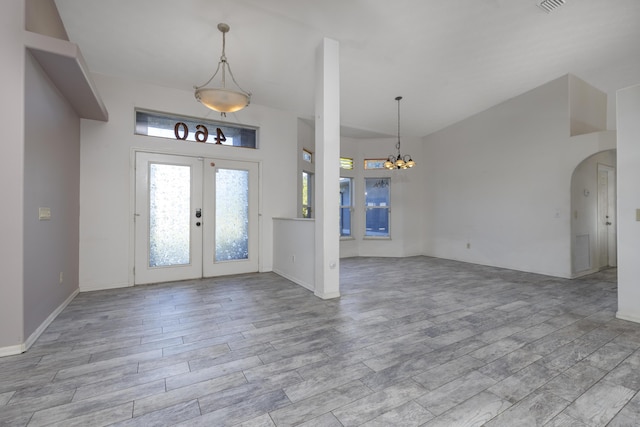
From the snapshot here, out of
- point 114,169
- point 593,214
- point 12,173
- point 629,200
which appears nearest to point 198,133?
point 114,169

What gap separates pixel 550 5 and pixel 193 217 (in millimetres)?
5934

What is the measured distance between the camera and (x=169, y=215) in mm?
4695

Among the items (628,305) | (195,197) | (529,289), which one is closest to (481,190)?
(529,289)

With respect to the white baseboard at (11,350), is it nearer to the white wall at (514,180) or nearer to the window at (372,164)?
the window at (372,164)

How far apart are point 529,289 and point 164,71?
6.55 metres

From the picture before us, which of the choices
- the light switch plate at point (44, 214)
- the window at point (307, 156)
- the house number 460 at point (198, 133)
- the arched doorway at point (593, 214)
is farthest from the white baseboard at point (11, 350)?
the arched doorway at point (593, 214)

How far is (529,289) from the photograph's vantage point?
4.22m

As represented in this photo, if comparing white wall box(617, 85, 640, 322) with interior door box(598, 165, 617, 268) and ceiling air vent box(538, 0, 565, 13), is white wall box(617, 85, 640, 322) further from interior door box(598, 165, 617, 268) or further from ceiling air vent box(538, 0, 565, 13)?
interior door box(598, 165, 617, 268)

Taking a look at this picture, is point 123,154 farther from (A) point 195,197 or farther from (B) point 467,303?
(B) point 467,303

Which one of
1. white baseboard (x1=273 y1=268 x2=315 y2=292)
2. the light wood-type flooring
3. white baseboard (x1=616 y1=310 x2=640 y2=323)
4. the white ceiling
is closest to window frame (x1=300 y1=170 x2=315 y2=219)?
white baseboard (x1=273 y1=268 x2=315 y2=292)

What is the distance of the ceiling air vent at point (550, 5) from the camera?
3.40 metres

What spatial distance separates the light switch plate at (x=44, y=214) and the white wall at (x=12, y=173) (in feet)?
1.42

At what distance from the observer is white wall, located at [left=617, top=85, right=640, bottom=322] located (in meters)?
2.97

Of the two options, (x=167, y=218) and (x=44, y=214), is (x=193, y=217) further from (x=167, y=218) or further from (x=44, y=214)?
(x=44, y=214)
